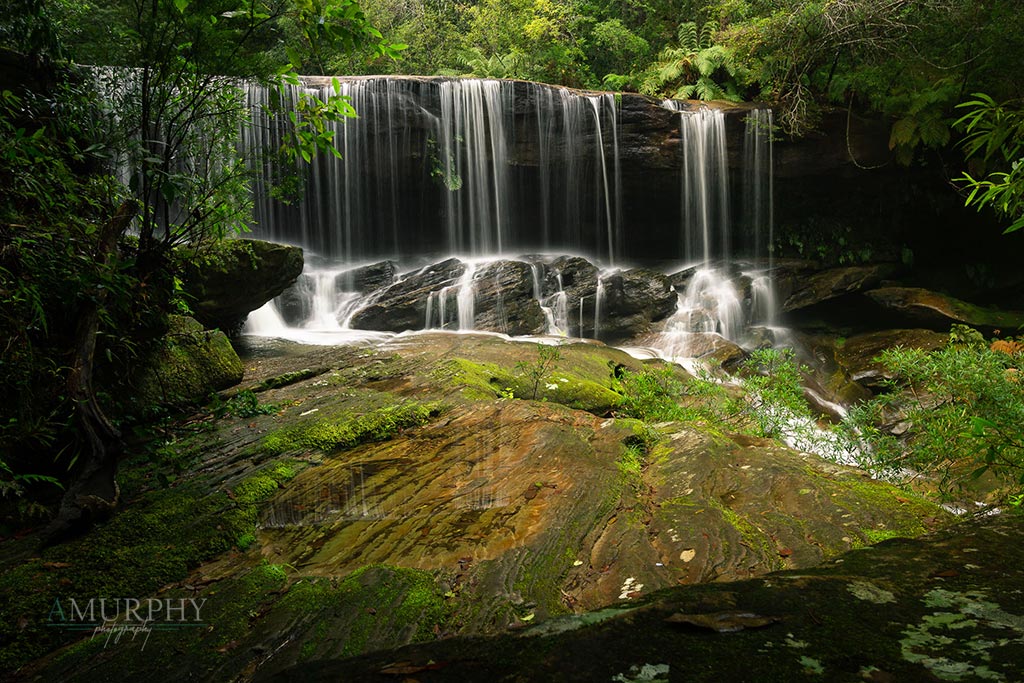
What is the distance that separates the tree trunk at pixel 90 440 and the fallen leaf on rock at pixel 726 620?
2861 millimetres

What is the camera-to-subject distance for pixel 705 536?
2.59 metres

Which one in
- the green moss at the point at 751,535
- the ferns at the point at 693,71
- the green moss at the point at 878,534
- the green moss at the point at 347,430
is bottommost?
the green moss at the point at 751,535

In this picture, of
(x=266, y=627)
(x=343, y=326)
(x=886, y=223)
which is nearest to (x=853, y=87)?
(x=886, y=223)

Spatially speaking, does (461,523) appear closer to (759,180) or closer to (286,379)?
(286,379)

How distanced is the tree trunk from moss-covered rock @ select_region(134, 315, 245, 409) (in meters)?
0.91

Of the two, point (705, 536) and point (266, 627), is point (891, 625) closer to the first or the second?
point (705, 536)

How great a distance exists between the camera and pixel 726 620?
146cm

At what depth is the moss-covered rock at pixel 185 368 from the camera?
13.2 ft

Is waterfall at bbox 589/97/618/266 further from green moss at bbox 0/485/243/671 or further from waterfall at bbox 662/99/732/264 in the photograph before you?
green moss at bbox 0/485/243/671

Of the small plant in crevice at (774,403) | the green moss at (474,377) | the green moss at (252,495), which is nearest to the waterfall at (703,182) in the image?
the small plant in crevice at (774,403)

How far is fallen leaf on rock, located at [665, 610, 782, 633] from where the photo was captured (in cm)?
141

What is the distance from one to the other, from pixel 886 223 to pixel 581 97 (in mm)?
Answer: 8662

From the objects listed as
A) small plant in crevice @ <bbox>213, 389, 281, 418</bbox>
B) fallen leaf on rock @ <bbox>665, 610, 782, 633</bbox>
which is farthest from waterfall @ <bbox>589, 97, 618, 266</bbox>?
fallen leaf on rock @ <bbox>665, 610, 782, 633</bbox>

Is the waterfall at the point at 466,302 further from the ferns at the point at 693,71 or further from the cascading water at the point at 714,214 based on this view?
the ferns at the point at 693,71
